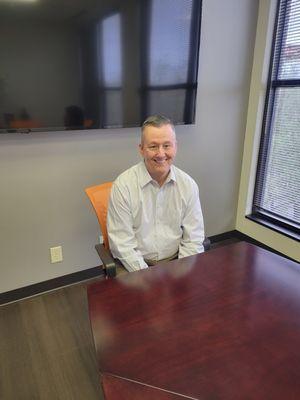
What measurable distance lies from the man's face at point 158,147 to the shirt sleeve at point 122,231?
20 centimetres

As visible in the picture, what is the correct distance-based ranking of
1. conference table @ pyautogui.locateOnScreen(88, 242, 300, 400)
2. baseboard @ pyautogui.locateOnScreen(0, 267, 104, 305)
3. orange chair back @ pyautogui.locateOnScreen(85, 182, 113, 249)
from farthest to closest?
baseboard @ pyautogui.locateOnScreen(0, 267, 104, 305), orange chair back @ pyautogui.locateOnScreen(85, 182, 113, 249), conference table @ pyautogui.locateOnScreen(88, 242, 300, 400)

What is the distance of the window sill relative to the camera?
256 cm

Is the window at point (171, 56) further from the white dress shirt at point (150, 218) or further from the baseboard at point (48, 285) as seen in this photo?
the baseboard at point (48, 285)

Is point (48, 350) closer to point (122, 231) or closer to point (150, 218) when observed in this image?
point (122, 231)

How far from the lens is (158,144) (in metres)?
1.50

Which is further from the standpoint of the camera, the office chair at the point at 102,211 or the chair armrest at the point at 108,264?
the office chair at the point at 102,211

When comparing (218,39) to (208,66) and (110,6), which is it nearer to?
(208,66)

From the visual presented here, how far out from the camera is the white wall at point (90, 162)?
200cm

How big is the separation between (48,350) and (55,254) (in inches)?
26.5

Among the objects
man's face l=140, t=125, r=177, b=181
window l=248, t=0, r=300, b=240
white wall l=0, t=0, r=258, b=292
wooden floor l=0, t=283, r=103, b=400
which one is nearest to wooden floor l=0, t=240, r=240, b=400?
wooden floor l=0, t=283, r=103, b=400

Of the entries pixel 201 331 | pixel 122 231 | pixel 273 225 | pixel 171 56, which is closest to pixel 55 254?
pixel 122 231

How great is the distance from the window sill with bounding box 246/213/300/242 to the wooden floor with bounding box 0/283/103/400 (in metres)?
1.72

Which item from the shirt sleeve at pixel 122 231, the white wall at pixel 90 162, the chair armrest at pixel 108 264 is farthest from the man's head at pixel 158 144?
the white wall at pixel 90 162

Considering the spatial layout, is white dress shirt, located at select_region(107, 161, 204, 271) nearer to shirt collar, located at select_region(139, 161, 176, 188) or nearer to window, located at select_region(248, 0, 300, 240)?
shirt collar, located at select_region(139, 161, 176, 188)
